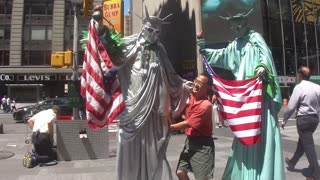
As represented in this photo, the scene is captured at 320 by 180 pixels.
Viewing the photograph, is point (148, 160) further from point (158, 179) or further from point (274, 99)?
point (274, 99)

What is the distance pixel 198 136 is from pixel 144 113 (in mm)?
655

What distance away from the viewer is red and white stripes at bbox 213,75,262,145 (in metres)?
5.12

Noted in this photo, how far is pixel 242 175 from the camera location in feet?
17.1

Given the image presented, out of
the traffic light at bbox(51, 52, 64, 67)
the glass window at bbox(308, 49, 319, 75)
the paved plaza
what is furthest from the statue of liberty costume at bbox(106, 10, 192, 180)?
the glass window at bbox(308, 49, 319, 75)

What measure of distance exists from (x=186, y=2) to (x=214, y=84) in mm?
12637

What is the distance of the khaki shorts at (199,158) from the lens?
5.17 meters

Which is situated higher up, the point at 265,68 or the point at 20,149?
the point at 265,68

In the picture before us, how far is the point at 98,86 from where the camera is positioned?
17.1 feet

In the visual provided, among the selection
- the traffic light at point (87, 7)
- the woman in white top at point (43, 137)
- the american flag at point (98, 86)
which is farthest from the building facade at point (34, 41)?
the american flag at point (98, 86)

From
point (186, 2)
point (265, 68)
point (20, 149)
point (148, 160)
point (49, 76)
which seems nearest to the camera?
point (265, 68)

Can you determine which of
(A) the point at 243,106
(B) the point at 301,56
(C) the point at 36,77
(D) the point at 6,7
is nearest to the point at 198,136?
(A) the point at 243,106

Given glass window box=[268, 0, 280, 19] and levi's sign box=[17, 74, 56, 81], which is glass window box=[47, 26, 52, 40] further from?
glass window box=[268, 0, 280, 19]

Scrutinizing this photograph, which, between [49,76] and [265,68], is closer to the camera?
[265,68]

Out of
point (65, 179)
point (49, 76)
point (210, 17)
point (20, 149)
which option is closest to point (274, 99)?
point (65, 179)
